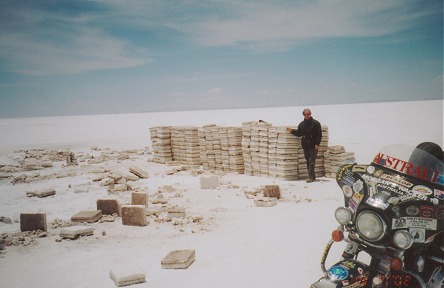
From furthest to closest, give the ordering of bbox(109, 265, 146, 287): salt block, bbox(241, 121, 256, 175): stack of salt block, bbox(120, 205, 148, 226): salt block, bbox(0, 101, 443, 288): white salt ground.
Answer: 1. bbox(241, 121, 256, 175): stack of salt block
2. bbox(120, 205, 148, 226): salt block
3. bbox(0, 101, 443, 288): white salt ground
4. bbox(109, 265, 146, 287): salt block

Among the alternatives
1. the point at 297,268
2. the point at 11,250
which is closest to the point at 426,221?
the point at 297,268

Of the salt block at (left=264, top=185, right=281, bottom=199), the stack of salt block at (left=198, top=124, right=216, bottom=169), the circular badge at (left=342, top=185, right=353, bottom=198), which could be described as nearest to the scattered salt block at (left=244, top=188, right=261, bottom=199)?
the salt block at (left=264, top=185, right=281, bottom=199)

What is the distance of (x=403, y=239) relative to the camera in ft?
9.78

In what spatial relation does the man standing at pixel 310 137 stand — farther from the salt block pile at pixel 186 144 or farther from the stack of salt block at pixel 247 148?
the salt block pile at pixel 186 144

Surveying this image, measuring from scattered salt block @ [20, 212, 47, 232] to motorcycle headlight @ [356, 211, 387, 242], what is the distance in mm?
7519

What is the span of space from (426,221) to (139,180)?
12542mm

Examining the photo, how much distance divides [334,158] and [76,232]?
8.92m

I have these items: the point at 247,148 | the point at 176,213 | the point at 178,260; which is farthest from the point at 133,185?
the point at 178,260

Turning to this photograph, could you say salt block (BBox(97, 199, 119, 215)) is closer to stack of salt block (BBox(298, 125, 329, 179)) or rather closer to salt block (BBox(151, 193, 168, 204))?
salt block (BBox(151, 193, 168, 204))

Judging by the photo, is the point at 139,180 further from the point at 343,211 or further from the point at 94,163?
the point at 343,211

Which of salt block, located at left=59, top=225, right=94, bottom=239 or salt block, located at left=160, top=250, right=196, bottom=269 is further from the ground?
salt block, located at left=59, top=225, right=94, bottom=239

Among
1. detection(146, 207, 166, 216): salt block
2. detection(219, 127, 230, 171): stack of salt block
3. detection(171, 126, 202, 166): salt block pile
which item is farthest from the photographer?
detection(171, 126, 202, 166): salt block pile

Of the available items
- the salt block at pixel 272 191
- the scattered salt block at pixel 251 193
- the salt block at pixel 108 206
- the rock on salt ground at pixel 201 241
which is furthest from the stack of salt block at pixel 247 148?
the salt block at pixel 108 206

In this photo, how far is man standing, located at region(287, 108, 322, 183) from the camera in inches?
466
